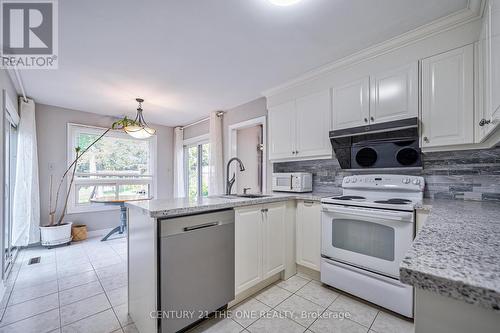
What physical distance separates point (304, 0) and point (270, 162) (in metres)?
2.07

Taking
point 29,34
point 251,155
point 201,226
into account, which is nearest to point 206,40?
point 29,34

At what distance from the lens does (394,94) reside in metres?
1.97

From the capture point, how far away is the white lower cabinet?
72.6 inches

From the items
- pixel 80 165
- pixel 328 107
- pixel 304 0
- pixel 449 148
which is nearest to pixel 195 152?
pixel 80 165

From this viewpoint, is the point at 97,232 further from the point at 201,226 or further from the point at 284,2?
the point at 284,2

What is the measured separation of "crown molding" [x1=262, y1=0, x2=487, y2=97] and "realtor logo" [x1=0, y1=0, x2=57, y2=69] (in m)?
2.42

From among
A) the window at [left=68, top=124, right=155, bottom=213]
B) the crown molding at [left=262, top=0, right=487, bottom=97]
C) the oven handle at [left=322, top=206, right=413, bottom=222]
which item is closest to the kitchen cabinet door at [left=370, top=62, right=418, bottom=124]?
the crown molding at [left=262, top=0, right=487, bottom=97]

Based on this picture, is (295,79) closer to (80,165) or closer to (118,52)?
(118,52)

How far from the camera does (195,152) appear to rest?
17.2ft

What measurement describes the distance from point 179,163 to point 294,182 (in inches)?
135

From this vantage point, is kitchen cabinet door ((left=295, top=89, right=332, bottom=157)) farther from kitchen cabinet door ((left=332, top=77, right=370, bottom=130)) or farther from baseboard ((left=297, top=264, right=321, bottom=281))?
baseboard ((left=297, top=264, right=321, bottom=281))

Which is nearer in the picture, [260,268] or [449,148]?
[449,148]

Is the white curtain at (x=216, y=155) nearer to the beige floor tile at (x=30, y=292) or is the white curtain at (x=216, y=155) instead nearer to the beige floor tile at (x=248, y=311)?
the beige floor tile at (x=248, y=311)

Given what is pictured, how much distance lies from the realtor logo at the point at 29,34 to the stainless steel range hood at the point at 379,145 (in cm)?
267
